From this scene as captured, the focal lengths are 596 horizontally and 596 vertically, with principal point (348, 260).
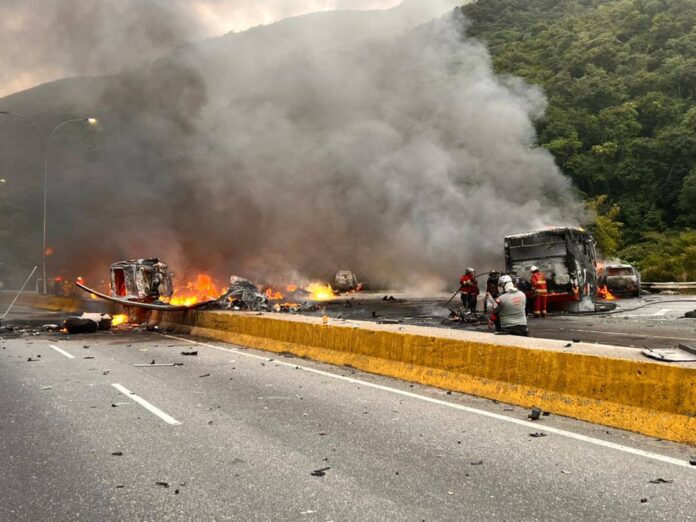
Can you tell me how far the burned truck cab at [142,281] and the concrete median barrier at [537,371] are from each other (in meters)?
11.2

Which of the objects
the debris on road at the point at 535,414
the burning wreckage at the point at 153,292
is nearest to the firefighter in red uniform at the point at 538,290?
the burning wreckage at the point at 153,292

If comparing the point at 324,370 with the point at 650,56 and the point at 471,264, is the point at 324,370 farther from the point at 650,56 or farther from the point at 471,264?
the point at 650,56

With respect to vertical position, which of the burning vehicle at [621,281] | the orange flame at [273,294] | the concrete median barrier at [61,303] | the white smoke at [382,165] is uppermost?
the white smoke at [382,165]

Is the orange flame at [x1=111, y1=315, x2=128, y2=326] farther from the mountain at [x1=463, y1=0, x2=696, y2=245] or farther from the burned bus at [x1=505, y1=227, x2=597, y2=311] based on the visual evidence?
the mountain at [x1=463, y1=0, x2=696, y2=245]

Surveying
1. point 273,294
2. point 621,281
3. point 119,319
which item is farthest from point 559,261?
point 119,319

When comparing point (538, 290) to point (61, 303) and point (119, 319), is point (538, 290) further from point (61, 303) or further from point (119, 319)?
point (61, 303)

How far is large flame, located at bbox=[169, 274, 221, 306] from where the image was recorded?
2244 cm

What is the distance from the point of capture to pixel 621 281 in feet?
83.3

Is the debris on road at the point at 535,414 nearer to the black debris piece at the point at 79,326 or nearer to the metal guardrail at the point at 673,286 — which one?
the black debris piece at the point at 79,326

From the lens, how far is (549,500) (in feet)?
12.0

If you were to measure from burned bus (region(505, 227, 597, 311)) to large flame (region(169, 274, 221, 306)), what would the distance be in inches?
439

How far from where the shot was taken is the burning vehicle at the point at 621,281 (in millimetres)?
25250

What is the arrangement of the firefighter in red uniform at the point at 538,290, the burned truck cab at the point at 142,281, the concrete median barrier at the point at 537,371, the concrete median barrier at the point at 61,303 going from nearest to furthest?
the concrete median barrier at the point at 537,371, the firefighter in red uniform at the point at 538,290, the burned truck cab at the point at 142,281, the concrete median barrier at the point at 61,303

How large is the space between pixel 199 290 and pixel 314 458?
21931 millimetres
